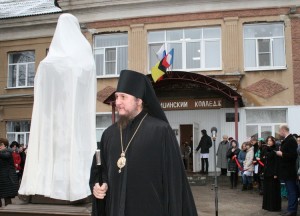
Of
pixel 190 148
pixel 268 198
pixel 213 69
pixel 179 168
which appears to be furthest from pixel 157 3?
pixel 179 168

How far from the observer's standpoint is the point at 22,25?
2209 cm

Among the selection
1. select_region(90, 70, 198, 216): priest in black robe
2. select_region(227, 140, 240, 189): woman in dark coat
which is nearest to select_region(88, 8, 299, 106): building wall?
select_region(227, 140, 240, 189): woman in dark coat

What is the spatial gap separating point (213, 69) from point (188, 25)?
7.70 ft

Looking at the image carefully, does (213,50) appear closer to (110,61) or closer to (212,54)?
(212,54)

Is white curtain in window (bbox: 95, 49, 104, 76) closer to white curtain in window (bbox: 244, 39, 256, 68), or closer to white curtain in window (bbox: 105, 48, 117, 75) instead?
white curtain in window (bbox: 105, 48, 117, 75)

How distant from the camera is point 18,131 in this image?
72.2 ft

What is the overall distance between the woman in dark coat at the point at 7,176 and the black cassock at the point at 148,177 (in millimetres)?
5413

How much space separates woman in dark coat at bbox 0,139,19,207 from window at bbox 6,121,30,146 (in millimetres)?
13460

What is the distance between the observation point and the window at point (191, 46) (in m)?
19.0

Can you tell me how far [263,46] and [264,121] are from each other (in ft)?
11.2

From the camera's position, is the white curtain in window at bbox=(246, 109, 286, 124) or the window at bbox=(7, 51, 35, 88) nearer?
the white curtain in window at bbox=(246, 109, 286, 124)

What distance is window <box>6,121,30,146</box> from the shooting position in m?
21.9

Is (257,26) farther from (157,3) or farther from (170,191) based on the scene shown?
(170,191)

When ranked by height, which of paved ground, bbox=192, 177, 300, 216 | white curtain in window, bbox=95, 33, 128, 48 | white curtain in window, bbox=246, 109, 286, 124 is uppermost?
white curtain in window, bbox=95, 33, 128, 48
